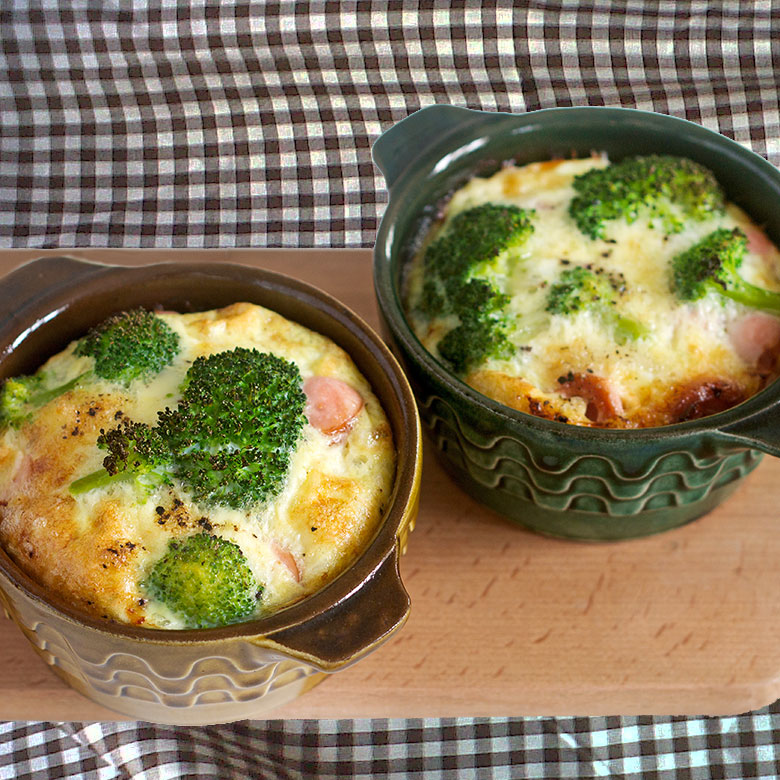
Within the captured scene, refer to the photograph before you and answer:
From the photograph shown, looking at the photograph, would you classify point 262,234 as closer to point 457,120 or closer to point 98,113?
point 98,113

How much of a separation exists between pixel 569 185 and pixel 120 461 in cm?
118

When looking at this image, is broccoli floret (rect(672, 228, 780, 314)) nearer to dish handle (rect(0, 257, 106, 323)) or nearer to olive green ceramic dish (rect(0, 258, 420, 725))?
olive green ceramic dish (rect(0, 258, 420, 725))

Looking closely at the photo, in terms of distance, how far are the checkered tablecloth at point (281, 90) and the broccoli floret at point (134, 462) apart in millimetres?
1655

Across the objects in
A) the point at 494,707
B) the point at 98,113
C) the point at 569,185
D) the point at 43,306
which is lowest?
the point at 494,707

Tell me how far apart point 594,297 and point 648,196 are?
1.02 feet

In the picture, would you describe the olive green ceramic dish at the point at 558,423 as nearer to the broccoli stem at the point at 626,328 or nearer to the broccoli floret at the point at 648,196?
the broccoli floret at the point at 648,196

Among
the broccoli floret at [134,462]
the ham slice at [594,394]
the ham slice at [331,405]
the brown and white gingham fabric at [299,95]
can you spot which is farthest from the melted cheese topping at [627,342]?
the brown and white gingham fabric at [299,95]

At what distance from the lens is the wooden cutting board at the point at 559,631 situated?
2119 mm

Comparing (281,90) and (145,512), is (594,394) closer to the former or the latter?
(145,512)

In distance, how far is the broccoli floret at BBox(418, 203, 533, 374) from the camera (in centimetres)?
212

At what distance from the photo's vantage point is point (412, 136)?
93.7 inches

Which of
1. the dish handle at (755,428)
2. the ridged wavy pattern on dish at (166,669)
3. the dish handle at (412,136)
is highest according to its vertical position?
the dish handle at (412,136)

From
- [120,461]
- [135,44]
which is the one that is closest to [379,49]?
[135,44]

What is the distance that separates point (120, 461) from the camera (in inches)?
71.1
